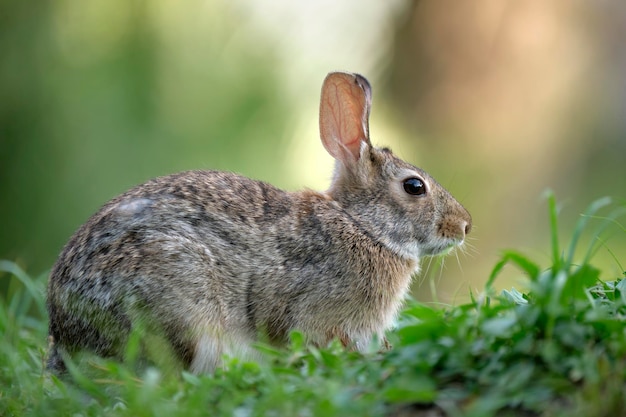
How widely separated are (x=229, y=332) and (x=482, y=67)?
800 cm

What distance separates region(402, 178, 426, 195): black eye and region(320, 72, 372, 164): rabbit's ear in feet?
1.29

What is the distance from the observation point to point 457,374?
3117mm

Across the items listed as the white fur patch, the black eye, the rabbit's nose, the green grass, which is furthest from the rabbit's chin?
the green grass

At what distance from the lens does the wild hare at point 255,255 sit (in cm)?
442

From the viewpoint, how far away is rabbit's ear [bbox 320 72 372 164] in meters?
5.74

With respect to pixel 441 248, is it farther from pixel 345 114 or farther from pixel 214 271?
pixel 214 271

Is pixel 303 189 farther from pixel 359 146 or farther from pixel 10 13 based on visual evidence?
pixel 10 13

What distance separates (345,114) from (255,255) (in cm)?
137

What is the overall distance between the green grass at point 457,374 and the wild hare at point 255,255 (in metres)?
0.79

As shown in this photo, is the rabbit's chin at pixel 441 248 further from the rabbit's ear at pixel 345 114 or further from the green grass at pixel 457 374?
the green grass at pixel 457 374

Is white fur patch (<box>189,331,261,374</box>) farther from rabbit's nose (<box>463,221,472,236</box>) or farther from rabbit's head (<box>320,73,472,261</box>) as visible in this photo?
rabbit's nose (<box>463,221,472,236</box>)

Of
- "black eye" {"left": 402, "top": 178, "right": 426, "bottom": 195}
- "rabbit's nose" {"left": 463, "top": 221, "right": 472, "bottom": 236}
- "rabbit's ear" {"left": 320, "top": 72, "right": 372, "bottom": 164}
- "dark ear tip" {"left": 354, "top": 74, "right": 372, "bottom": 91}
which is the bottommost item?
"rabbit's nose" {"left": 463, "top": 221, "right": 472, "bottom": 236}

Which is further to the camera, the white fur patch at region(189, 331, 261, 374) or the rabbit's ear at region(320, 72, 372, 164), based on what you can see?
the rabbit's ear at region(320, 72, 372, 164)

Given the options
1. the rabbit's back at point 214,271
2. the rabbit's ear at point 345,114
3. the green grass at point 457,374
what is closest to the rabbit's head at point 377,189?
the rabbit's ear at point 345,114
